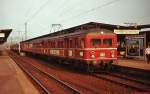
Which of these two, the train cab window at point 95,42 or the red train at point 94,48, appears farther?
the train cab window at point 95,42

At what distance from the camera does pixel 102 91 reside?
1426cm

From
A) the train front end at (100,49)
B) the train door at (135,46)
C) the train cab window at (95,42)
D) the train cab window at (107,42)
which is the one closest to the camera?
the train front end at (100,49)

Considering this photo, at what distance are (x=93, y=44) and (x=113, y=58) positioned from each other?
61.3 inches

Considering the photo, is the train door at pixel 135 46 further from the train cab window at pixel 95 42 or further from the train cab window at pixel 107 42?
the train cab window at pixel 95 42

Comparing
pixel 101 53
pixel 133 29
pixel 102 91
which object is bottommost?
pixel 102 91

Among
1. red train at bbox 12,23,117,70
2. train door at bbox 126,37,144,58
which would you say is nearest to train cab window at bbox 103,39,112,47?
red train at bbox 12,23,117,70

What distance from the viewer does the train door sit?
30.4m

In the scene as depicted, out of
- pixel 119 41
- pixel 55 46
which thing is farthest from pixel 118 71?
pixel 119 41

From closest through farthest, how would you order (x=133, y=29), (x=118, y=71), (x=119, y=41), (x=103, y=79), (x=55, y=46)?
(x=103, y=79)
(x=118, y=71)
(x=55, y=46)
(x=133, y=29)
(x=119, y=41)

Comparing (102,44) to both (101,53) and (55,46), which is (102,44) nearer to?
(101,53)

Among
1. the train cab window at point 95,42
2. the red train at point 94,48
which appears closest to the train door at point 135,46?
the red train at point 94,48

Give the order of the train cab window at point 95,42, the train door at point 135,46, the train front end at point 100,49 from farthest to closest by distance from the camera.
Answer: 1. the train door at point 135,46
2. the train cab window at point 95,42
3. the train front end at point 100,49

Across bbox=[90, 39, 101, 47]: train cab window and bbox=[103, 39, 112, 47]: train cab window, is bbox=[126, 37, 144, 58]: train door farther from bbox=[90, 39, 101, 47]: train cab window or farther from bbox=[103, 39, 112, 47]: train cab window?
bbox=[90, 39, 101, 47]: train cab window

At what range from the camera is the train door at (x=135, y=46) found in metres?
30.4
